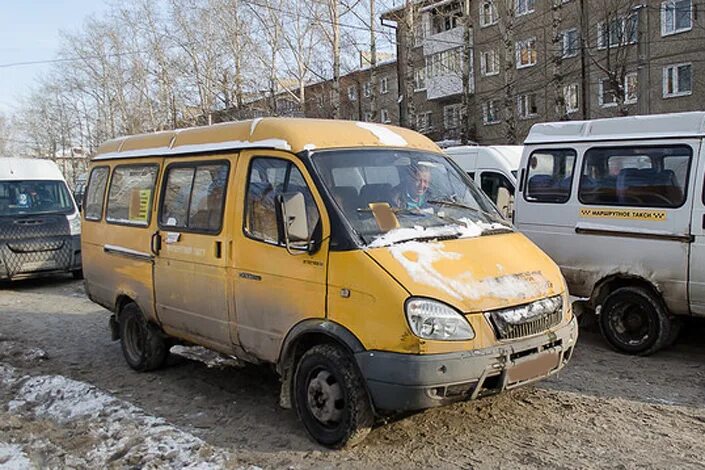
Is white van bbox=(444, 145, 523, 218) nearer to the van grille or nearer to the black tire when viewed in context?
the black tire

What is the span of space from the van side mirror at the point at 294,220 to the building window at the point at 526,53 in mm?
29362

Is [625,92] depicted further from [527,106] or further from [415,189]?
[415,189]

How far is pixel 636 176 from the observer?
6887mm

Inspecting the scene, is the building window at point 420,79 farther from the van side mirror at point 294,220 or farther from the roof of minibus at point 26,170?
the van side mirror at point 294,220

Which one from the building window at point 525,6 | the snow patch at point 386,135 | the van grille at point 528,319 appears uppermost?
the building window at point 525,6

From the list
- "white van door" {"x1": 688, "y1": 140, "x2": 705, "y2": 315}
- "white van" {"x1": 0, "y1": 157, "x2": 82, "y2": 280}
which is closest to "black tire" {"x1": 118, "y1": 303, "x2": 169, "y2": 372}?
"white van door" {"x1": 688, "y1": 140, "x2": 705, "y2": 315}

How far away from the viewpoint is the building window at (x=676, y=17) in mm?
26141

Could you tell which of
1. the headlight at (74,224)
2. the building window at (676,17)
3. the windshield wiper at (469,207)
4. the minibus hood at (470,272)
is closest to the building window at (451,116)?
the building window at (676,17)

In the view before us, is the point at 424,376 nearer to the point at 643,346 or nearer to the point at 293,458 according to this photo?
the point at 293,458

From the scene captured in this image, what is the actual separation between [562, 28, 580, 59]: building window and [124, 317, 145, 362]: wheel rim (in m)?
25.8

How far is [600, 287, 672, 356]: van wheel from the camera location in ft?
21.8

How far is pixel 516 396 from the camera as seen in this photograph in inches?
217

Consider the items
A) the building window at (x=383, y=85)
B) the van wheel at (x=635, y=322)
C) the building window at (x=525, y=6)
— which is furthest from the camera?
the building window at (x=383, y=85)

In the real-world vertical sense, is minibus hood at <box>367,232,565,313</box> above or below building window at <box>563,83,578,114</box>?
below
